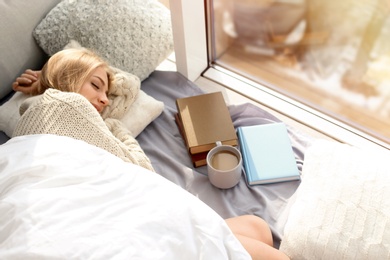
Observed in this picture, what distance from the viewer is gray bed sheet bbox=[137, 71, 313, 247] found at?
1.28m

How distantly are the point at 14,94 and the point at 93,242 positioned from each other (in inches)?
32.4

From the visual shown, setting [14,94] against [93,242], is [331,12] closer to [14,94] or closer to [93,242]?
[14,94]

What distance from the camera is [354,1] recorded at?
189 cm

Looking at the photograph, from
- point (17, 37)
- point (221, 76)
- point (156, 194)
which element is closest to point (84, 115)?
point (156, 194)

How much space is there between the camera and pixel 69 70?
49.8 inches

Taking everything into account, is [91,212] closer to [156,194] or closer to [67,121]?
[156,194]

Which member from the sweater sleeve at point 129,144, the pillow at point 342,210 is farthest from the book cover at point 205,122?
the pillow at point 342,210

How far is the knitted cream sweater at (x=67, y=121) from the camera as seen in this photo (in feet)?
3.70

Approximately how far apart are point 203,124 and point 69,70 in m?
0.42

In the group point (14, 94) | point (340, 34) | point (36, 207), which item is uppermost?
point (36, 207)

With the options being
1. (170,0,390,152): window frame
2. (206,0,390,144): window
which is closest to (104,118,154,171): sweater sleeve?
(170,0,390,152): window frame

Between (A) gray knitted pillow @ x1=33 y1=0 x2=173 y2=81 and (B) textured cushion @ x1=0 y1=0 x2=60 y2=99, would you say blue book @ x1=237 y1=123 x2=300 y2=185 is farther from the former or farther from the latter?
(B) textured cushion @ x1=0 y1=0 x2=60 y2=99

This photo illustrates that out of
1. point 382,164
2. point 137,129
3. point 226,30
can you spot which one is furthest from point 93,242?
point 226,30

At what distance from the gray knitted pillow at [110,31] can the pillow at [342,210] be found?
2.22 ft
